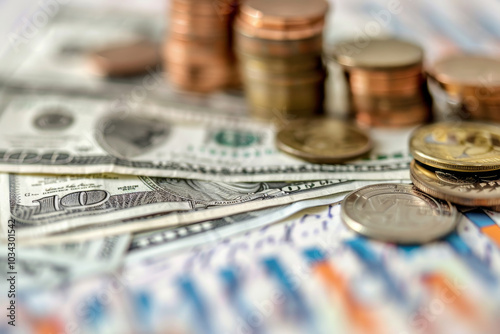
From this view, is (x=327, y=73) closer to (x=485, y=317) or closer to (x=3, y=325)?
(x=485, y=317)

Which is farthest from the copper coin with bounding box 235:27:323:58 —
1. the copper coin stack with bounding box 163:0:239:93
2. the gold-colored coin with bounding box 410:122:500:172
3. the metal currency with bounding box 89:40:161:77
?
the metal currency with bounding box 89:40:161:77

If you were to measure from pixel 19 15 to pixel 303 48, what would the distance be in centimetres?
87

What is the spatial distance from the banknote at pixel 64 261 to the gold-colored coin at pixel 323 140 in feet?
1.03

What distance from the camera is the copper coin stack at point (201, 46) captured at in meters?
1.02

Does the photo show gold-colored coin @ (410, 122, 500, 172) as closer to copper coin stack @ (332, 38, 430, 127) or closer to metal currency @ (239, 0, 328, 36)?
copper coin stack @ (332, 38, 430, 127)

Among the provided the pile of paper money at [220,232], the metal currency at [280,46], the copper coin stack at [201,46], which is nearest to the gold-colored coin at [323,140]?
the pile of paper money at [220,232]

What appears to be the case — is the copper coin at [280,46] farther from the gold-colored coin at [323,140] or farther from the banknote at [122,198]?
the banknote at [122,198]

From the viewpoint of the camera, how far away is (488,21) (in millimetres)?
1336

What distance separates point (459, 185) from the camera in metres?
0.73

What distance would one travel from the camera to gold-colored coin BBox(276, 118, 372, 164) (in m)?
0.84

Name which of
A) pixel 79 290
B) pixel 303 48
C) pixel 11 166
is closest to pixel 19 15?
pixel 11 166

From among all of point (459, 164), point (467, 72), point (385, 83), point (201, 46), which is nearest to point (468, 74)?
point (467, 72)

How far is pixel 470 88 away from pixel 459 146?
131 millimetres

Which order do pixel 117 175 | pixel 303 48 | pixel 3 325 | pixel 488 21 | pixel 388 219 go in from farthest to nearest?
pixel 488 21
pixel 303 48
pixel 117 175
pixel 388 219
pixel 3 325
